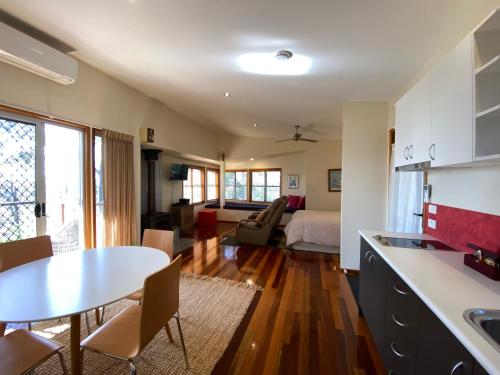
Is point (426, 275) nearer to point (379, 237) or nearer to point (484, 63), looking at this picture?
point (379, 237)

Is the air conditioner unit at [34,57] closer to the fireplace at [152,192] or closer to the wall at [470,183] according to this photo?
the fireplace at [152,192]

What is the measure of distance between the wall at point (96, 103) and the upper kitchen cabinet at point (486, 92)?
3.36m

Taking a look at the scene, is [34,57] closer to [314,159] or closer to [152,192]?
[152,192]

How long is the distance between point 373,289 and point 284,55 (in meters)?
2.11

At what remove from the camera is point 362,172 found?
3.23 metres

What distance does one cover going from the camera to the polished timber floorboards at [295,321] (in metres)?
1.63

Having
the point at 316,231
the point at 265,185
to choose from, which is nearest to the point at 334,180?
the point at 265,185

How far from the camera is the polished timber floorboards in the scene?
1633mm

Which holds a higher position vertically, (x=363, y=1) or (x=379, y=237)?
(x=363, y=1)

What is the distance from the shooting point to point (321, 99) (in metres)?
3.19

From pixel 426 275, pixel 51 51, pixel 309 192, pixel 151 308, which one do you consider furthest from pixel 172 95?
pixel 309 192

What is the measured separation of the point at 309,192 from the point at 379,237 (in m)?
4.72

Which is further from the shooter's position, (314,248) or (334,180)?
(334,180)

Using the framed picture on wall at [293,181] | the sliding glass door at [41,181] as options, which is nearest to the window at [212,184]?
the framed picture on wall at [293,181]
